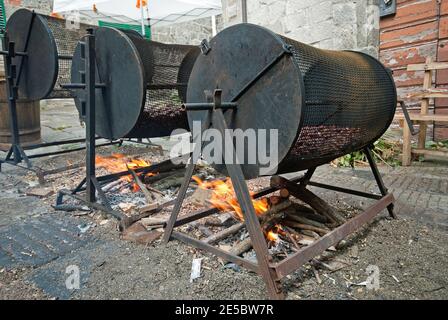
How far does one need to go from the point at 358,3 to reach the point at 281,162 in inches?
185

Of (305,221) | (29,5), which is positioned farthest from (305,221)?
(29,5)

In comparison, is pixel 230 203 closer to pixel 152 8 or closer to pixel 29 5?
pixel 152 8

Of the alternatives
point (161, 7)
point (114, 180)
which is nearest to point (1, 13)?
point (161, 7)

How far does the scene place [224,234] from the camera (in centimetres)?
260

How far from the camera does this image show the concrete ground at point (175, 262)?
2031 millimetres

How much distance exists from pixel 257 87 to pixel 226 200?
1.29 m

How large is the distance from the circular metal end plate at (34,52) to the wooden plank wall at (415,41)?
484cm

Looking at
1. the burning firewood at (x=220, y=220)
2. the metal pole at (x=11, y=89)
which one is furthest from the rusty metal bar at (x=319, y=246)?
the metal pole at (x=11, y=89)

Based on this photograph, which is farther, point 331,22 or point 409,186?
point 331,22

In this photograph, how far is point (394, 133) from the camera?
5.85 metres

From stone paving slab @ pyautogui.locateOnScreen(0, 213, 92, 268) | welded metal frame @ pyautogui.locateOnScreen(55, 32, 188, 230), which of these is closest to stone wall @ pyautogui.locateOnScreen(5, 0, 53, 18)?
welded metal frame @ pyautogui.locateOnScreen(55, 32, 188, 230)

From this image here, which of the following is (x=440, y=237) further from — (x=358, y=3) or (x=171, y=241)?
(x=358, y=3)

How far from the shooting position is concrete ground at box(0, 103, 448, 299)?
6.66 feet
